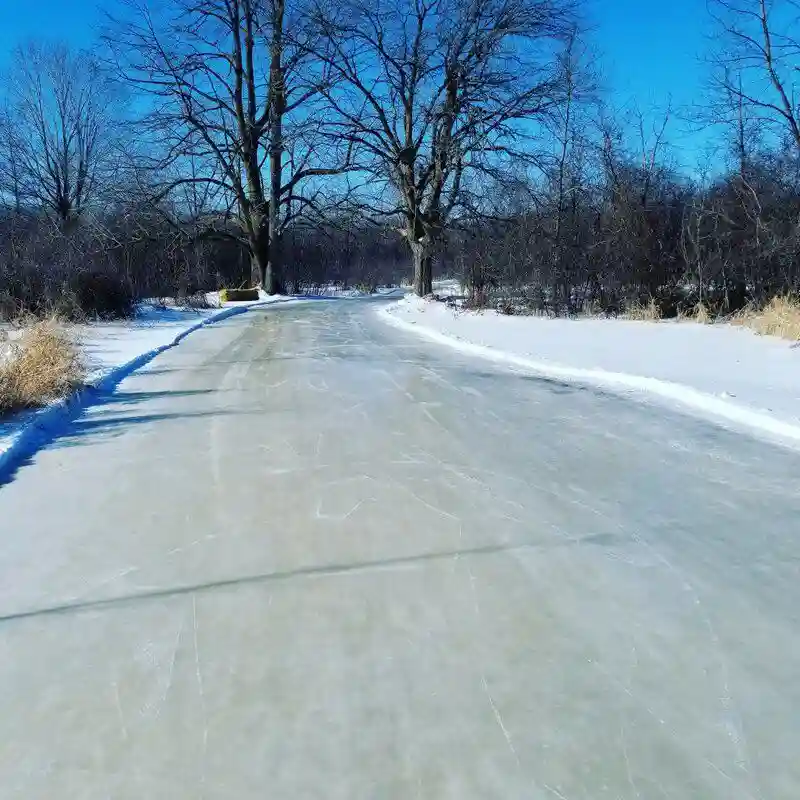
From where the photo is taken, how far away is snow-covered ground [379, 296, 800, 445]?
6.98m

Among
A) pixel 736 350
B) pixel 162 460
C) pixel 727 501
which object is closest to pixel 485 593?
pixel 727 501

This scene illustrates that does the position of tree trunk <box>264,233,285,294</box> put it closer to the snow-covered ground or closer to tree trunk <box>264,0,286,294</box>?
tree trunk <box>264,0,286,294</box>

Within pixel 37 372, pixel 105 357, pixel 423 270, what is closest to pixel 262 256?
pixel 423 270

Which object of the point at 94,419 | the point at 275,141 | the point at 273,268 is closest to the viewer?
the point at 94,419

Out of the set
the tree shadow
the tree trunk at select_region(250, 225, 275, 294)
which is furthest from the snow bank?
the tree trunk at select_region(250, 225, 275, 294)

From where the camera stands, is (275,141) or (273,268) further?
(273,268)

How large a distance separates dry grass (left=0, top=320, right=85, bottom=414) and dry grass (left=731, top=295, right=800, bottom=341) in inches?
384

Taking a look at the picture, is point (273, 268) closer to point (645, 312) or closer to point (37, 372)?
point (645, 312)

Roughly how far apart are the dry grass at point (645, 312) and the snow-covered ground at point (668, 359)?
1.76 ft

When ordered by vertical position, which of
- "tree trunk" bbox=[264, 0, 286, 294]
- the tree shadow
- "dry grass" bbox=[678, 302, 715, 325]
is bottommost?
the tree shadow

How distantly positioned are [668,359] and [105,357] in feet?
27.8

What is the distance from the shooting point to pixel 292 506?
4.54m

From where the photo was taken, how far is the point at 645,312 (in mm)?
16594

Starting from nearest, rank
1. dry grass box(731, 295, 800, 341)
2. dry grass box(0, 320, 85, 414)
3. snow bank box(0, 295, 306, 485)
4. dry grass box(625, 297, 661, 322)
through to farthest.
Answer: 1. snow bank box(0, 295, 306, 485)
2. dry grass box(0, 320, 85, 414)
3. dry grass box(731, 295, 800, 341)
4. dry grass box(625, 297, 661, 322)
